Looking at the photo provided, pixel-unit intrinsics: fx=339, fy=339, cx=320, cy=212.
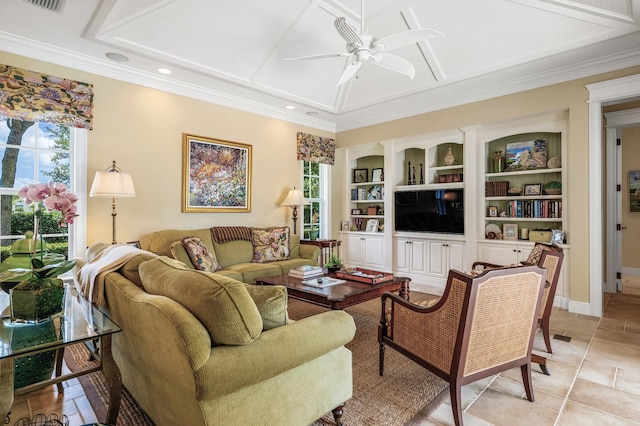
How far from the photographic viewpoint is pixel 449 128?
16.2 feet

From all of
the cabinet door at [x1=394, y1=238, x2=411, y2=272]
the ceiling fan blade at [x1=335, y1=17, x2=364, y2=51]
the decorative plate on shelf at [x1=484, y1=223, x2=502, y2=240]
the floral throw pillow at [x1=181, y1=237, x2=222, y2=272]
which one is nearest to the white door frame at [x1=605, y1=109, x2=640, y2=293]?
the decorative plate on shelf at [x1=484, y1=223, x2=502, y2=240]

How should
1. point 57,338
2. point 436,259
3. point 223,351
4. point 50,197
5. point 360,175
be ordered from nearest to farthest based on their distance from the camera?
1. point 223,351
2. point 57,338
3. point 50,197
4. point 436,259
5. point 360,175

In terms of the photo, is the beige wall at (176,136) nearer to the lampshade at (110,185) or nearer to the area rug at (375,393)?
the lampshade at (110,185)

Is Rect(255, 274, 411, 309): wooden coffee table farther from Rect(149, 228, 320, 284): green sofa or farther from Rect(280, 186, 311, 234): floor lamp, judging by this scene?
Rect(280, 186, 311, 234): floor lamp

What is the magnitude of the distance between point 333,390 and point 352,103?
4.43 metres

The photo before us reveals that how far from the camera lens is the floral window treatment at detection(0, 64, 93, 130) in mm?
3172

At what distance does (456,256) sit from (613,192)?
2374mm

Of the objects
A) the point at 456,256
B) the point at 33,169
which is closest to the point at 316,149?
the point at 456,256

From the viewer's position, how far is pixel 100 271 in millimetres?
2021

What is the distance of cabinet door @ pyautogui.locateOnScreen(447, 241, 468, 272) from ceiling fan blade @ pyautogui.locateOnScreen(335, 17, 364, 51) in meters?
3.24

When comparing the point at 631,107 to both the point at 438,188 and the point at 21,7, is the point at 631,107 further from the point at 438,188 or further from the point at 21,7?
the point at 21,7

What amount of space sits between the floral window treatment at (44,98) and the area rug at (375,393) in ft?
7.35

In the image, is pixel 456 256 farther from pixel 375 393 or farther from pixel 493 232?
pixel 375 393

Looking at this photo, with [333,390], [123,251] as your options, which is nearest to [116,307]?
[123,251]
